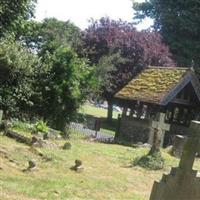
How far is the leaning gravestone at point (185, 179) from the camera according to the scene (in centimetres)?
654

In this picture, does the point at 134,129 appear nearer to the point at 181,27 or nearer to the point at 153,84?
the point at 153,84

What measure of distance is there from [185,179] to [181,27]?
38.7 metres

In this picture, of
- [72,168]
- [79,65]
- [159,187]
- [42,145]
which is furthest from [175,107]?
[159,187]

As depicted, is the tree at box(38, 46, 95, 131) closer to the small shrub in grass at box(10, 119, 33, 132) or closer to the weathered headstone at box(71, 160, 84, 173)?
the small shrub in grass at box(10, 119, 33, 132)

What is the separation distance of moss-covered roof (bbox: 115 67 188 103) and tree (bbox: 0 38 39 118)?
6.75m

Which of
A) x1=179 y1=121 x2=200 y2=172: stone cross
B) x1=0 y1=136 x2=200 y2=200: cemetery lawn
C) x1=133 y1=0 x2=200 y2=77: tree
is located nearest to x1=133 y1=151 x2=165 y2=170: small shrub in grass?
x1=0 y1=136 x2=200 y2=200: cemetery lawn

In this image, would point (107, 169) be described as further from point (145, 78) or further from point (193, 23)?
point (193, 23)

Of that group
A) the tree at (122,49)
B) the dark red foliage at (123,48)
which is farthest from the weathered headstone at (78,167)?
the dark red foliage at (123,48)

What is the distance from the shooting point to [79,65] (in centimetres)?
2469

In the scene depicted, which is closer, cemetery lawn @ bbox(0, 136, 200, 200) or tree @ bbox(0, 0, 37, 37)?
cemetery lawn @ bbox(0, 136, 200, 200)

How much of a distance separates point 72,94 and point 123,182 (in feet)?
35.1

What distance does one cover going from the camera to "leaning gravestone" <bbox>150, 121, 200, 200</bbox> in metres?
6.54

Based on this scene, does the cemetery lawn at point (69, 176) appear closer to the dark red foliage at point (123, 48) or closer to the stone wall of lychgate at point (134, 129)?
the stone wall of lychgate at point (134, 129)

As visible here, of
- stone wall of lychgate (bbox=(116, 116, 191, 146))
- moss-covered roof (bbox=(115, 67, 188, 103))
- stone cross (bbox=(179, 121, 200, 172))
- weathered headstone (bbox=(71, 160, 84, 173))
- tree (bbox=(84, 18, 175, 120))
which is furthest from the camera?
tree (bbox=(84, 18, 175, 120))
